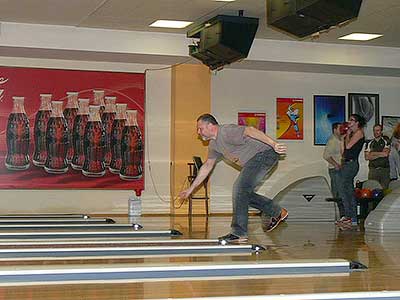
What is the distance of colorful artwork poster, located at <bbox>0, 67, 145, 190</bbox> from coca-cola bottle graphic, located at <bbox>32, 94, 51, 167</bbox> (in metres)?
0.05

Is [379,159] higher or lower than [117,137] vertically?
lower

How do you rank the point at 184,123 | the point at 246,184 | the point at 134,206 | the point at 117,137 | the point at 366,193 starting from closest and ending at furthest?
the point at 246,184 < the point at 366,193 < the point at 134,206 < the point at 117,137 < the point at 184,123

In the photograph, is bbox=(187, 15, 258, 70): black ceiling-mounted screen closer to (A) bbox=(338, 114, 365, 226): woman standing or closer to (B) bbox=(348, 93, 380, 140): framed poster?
(A) bbox=(338, 114, 365, 226): woman standing

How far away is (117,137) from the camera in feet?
33.7

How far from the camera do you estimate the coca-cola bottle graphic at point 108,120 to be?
10227mm

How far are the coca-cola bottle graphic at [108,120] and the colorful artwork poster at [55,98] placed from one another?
0.28 ft

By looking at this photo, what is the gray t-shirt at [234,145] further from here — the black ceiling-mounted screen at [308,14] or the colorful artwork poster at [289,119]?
the colorful artwork poster at [289,119]

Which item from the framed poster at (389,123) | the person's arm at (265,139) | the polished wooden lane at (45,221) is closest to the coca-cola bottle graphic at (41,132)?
the polished wooden lane at (45,221)

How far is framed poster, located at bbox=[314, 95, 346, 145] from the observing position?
438 inches

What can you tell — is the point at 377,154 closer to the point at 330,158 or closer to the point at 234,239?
the point at 330,158

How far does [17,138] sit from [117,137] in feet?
4.34

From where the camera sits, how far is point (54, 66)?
394 inches

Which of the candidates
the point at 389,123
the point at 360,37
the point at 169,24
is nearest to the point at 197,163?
the point at 169,24

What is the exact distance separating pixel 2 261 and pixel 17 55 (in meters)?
5.62
